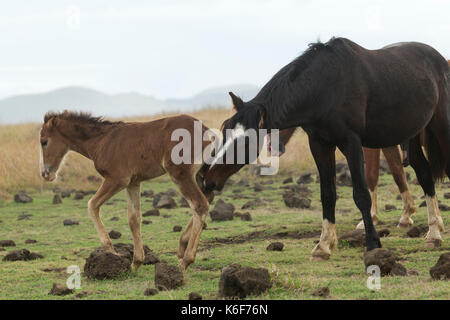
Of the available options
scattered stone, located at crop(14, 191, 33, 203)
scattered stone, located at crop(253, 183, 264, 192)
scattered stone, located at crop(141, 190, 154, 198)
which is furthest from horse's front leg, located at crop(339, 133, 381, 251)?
scattered stone, located at crop(14, 191, 33, 203)

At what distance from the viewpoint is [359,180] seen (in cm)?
730

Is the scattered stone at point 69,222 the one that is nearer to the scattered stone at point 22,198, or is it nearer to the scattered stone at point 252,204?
the scattered stone at point 252,204

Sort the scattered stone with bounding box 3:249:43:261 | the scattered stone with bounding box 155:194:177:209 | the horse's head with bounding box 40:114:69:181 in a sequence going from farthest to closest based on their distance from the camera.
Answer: the scattered stone with bounding box 155:194:177:209 < the scattered stone with bounding box 3:249:43:261 < the horse's head with bounding box 40:114:69:181

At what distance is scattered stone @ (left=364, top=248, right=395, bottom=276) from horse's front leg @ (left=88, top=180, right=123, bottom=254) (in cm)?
296

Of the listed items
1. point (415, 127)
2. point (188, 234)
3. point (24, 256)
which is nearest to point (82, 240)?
point (24, 256)

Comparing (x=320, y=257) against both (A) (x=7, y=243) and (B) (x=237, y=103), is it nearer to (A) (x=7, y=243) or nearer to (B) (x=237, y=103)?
(B) (x=237, y=103)

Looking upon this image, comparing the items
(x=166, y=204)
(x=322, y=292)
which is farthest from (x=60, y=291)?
(x=166, y=204)

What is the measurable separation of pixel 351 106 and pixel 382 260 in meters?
1.82

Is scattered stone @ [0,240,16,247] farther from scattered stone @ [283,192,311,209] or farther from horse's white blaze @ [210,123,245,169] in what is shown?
scattered stone @ [283,192,311,209]

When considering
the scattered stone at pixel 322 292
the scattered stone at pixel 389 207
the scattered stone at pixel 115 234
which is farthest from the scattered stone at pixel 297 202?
the scattered stone at pixel 322 292

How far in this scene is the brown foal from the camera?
737 cm

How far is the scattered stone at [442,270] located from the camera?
5.84 m
